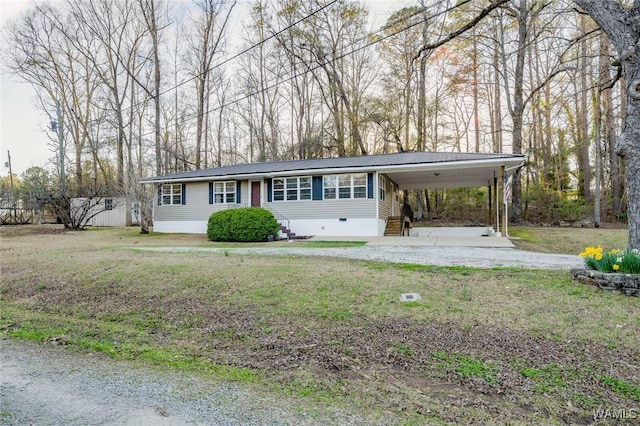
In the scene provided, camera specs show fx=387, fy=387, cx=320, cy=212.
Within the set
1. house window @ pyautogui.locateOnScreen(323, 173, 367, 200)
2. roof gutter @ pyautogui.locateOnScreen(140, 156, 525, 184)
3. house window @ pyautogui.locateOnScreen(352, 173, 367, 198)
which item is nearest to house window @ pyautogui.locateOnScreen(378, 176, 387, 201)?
house window @ pyautogui.locateOnScreen(352, 173, 367, 198)

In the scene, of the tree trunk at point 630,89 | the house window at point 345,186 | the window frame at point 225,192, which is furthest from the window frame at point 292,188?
the tree trunk at point 630,89

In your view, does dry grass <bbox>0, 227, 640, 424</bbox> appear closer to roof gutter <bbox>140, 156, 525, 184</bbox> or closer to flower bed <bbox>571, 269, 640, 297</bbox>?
flower bed <bbox>571, 269, 640, 297</bbox>

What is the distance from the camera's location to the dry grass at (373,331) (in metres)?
3.01

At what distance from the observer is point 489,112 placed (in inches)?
1066

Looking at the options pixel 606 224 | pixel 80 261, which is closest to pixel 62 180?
pixel 80 261

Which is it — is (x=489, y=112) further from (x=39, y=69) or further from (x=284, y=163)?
(x=39, y=69)

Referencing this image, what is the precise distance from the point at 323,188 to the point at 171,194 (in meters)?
8.29

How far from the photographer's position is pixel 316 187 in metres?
16.6

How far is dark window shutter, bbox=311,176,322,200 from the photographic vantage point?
16.6m

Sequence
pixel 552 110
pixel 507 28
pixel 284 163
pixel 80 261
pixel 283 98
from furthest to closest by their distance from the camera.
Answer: pixel 283 98
pixel 552 110
pixel 507 28
pixel 284 163
pixel 80 261

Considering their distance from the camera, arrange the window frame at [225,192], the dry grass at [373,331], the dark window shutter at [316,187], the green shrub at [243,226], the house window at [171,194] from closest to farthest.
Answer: the dry grass at [373,331] < the green shrub at [243,226] < the dark window shutter at [316,187] < the window frame at [225,192] < the house window at [171,194]

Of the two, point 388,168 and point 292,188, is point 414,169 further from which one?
point 292,188

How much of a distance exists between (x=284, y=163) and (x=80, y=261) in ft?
38.1

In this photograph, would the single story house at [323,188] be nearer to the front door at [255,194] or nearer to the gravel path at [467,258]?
the front door at [255,194]
